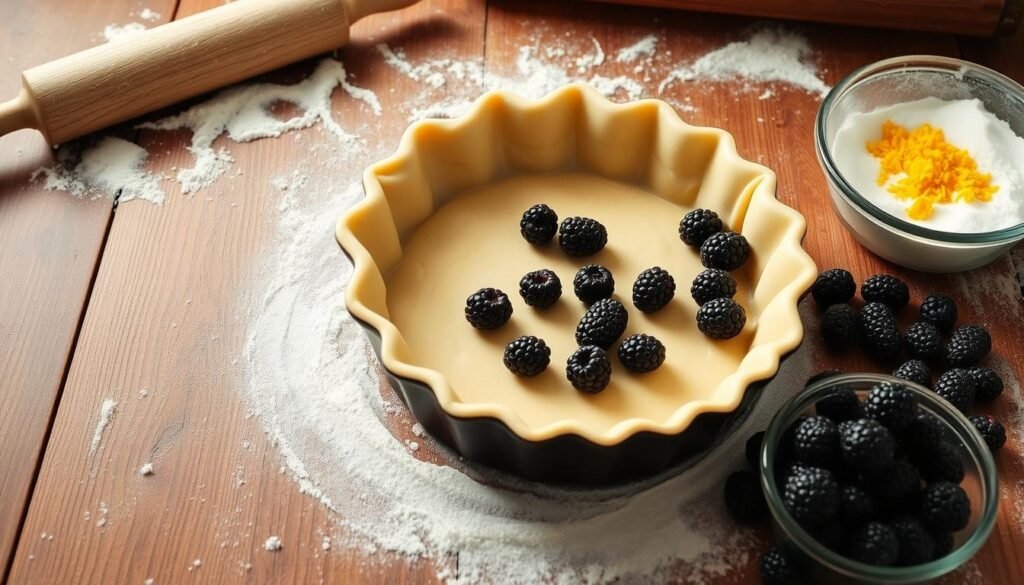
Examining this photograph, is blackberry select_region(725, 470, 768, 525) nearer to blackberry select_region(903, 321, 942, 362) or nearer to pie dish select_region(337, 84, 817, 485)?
pie dish select_region(337, 84, 817, 485)

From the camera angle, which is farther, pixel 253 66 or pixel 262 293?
pixel 253 66

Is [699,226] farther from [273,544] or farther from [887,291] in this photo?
[273,544]

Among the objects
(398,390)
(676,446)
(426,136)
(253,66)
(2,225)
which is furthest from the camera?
(253,66)

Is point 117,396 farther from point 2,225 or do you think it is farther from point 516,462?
point 516,462

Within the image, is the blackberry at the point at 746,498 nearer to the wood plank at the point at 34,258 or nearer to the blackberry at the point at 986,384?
the blackberry at the point at 986,384

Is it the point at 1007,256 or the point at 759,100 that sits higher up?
the point at 759,100

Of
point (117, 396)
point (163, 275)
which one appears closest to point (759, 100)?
point (163, 275)
